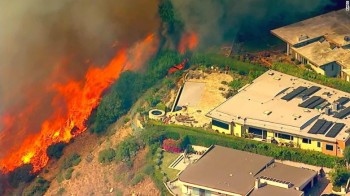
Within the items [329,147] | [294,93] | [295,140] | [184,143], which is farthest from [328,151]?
[184,143]

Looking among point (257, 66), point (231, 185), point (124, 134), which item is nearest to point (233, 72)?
point (257, 66)

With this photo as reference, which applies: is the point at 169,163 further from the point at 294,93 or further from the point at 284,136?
the point at 294,93

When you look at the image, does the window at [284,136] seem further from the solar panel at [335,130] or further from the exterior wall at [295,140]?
the solar panel at [335,130]

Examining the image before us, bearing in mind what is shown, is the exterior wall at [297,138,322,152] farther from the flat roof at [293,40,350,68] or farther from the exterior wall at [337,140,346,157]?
the flat roof at [293,40,350,68]

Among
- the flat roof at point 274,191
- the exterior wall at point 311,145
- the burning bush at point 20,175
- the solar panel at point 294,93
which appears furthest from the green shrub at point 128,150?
the flat roof at point 274,191

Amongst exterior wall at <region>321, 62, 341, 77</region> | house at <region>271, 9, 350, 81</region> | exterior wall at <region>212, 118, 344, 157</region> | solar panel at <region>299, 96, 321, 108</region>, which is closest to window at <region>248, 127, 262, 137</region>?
exterior wall at <region>212, 118, 344, 157</region>
